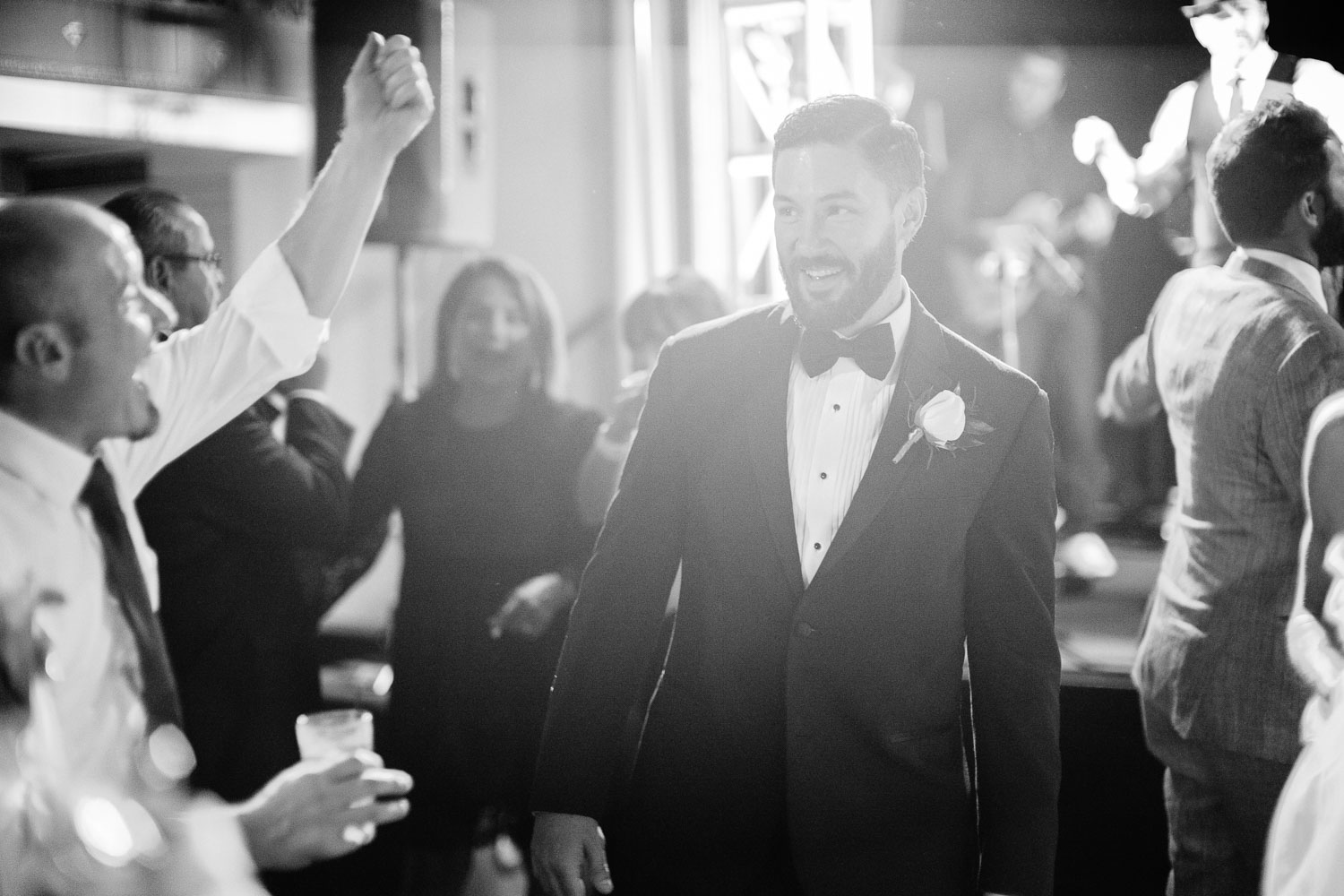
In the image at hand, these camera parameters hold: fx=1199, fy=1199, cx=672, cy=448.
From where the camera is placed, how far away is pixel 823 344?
173cm

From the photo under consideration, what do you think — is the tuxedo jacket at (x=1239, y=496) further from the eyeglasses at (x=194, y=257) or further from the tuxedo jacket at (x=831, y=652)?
the eyeglasses at (x=194, y=257)

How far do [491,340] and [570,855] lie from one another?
1.50 meters

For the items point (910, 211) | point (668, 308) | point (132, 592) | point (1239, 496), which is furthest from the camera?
point (668, 308)

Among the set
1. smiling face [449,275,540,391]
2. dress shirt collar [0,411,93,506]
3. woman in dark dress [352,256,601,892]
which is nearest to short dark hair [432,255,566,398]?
smiling face [449,275,540,391]

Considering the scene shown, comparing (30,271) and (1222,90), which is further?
(1222,90)

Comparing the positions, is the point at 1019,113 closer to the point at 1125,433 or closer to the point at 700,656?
the point at 700,656

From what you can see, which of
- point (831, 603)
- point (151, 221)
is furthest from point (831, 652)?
point (151, 221)

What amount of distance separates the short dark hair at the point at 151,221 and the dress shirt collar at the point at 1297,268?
1849 mm

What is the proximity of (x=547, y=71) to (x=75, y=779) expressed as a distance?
10.6 feet

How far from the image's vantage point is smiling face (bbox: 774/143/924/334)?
1.70 meters

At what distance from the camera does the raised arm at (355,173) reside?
5.67 ft

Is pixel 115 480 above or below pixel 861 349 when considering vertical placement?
below

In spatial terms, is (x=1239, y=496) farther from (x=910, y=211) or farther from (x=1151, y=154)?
(x=1151, y=154)

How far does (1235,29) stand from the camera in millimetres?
2201
